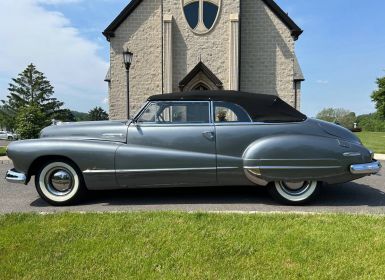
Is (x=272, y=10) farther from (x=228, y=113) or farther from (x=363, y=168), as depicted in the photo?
(x=363, y=168)

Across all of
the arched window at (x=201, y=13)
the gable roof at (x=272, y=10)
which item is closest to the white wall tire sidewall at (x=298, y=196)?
the arched window at (x=201, y=13)

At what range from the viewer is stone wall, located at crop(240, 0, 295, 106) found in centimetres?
1912

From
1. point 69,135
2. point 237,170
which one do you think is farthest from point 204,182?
point 69,135

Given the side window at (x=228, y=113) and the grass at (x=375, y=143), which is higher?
the side window at (x=228, y=113)

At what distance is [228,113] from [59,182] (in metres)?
2.53

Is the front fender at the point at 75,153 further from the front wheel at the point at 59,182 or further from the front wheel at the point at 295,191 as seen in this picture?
the front wheel at the point at 295,191

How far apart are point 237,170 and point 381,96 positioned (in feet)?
208

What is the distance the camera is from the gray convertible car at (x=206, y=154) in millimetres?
4727

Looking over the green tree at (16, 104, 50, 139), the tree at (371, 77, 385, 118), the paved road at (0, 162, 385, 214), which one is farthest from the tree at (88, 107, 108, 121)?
the paved road at (0, 162, 385, 214)

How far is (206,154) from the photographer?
481cm

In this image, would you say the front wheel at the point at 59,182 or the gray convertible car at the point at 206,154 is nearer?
the gray convertible car at the point at 206,154

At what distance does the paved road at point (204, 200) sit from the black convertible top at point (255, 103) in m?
1.21

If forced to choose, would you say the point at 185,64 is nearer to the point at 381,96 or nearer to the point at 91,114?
the point at 381,96

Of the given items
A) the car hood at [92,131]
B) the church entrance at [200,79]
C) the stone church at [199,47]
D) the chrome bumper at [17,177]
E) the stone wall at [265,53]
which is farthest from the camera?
the stone wall at [265,53]
